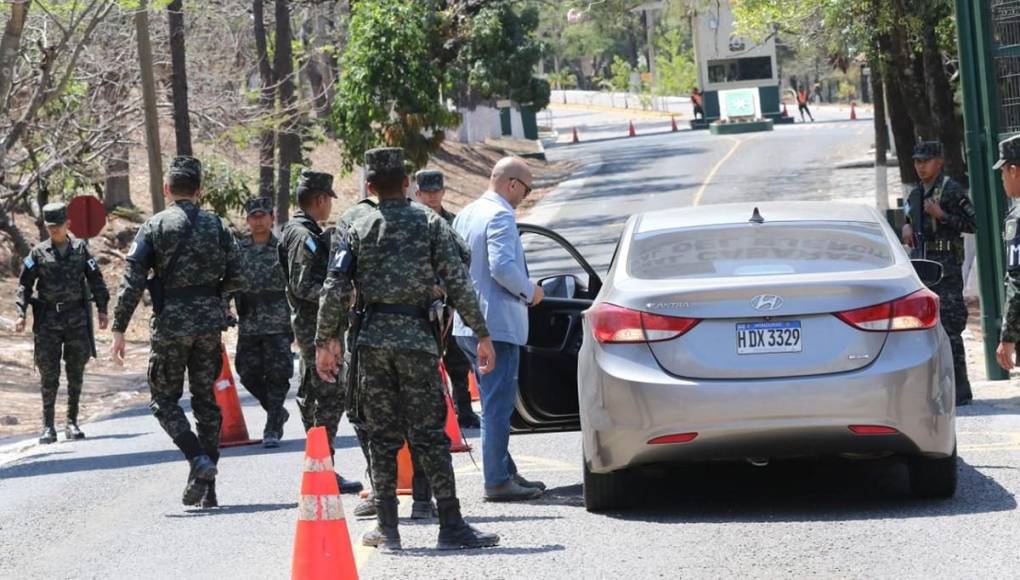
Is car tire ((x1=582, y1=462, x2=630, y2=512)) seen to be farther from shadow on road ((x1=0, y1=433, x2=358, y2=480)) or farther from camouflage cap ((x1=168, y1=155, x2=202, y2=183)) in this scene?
shadow on road ((x1=0, y1=433, x2=358, y2=480))

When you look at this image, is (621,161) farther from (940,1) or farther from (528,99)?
(940,1)

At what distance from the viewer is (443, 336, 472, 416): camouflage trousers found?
12.4 metres

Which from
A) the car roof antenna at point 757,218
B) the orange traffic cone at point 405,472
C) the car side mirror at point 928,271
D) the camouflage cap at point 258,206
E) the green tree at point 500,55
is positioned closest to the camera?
the car roof antenna at point 757,218

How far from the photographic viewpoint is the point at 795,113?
8906 centimetres

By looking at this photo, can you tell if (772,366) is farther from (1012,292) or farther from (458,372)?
(458,372)

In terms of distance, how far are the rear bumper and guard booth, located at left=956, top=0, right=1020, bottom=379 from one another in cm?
606

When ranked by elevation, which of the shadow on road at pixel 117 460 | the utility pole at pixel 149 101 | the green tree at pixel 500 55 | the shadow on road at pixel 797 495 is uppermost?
the green tree at pixel 500 55

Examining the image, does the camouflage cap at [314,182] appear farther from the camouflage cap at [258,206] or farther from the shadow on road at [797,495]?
the camouflage cap at [258,206]

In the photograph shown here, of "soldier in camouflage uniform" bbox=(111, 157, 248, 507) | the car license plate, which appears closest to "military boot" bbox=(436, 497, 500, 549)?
the car license plate

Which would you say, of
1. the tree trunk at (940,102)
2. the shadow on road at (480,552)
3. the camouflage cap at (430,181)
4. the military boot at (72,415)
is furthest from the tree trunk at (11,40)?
the shadow on road at (480,552)

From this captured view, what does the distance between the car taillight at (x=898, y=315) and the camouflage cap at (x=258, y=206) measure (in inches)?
257

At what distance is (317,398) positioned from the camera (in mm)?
10078

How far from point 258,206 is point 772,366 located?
21.2 feet

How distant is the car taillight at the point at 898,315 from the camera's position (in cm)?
781
